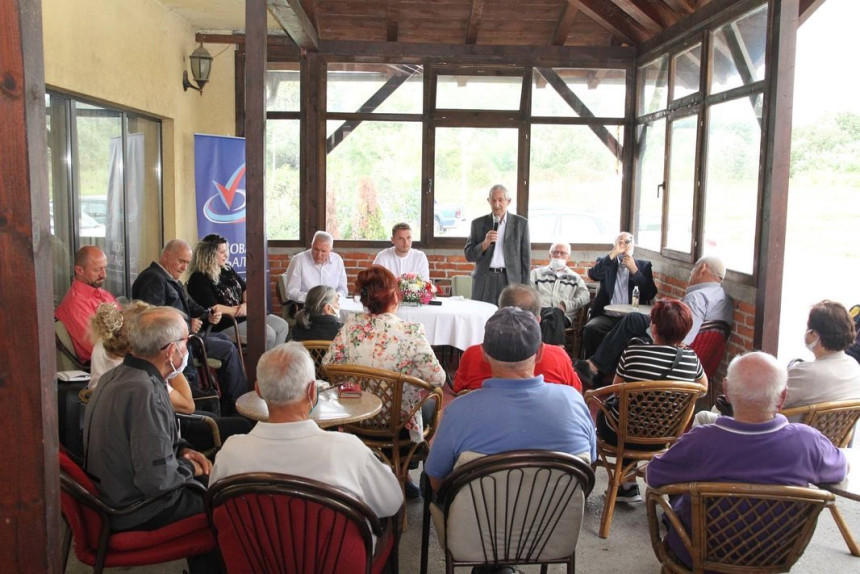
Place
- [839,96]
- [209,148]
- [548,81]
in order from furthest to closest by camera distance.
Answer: [548,81]
[209,148]
[839,96]

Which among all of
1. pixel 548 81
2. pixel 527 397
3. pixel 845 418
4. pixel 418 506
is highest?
pixel 548 81

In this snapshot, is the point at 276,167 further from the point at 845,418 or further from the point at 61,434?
the point at 845,418

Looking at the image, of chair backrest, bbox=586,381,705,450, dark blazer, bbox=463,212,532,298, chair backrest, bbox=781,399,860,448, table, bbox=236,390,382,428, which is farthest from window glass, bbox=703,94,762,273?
table, bbox=236,390,382,428

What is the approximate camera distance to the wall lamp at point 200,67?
7.59 m

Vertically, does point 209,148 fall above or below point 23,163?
above

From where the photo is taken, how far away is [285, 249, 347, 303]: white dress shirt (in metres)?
6.71

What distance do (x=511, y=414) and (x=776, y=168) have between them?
343 cm

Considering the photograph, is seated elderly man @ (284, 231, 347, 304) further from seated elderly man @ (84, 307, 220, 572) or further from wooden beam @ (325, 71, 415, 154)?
seated elderly man @ (84, 307, 220, 572)

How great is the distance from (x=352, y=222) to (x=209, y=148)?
169 centimetres

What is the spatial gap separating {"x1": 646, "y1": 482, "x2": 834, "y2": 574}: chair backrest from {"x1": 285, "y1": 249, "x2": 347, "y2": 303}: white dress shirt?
4.63 m

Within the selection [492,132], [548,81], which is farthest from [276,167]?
[548,81]

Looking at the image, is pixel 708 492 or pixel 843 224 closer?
pixel 708 492

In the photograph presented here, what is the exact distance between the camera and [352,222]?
843 cm

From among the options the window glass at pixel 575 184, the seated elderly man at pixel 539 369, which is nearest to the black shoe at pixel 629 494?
the seated elderly man at pixel 539 369
